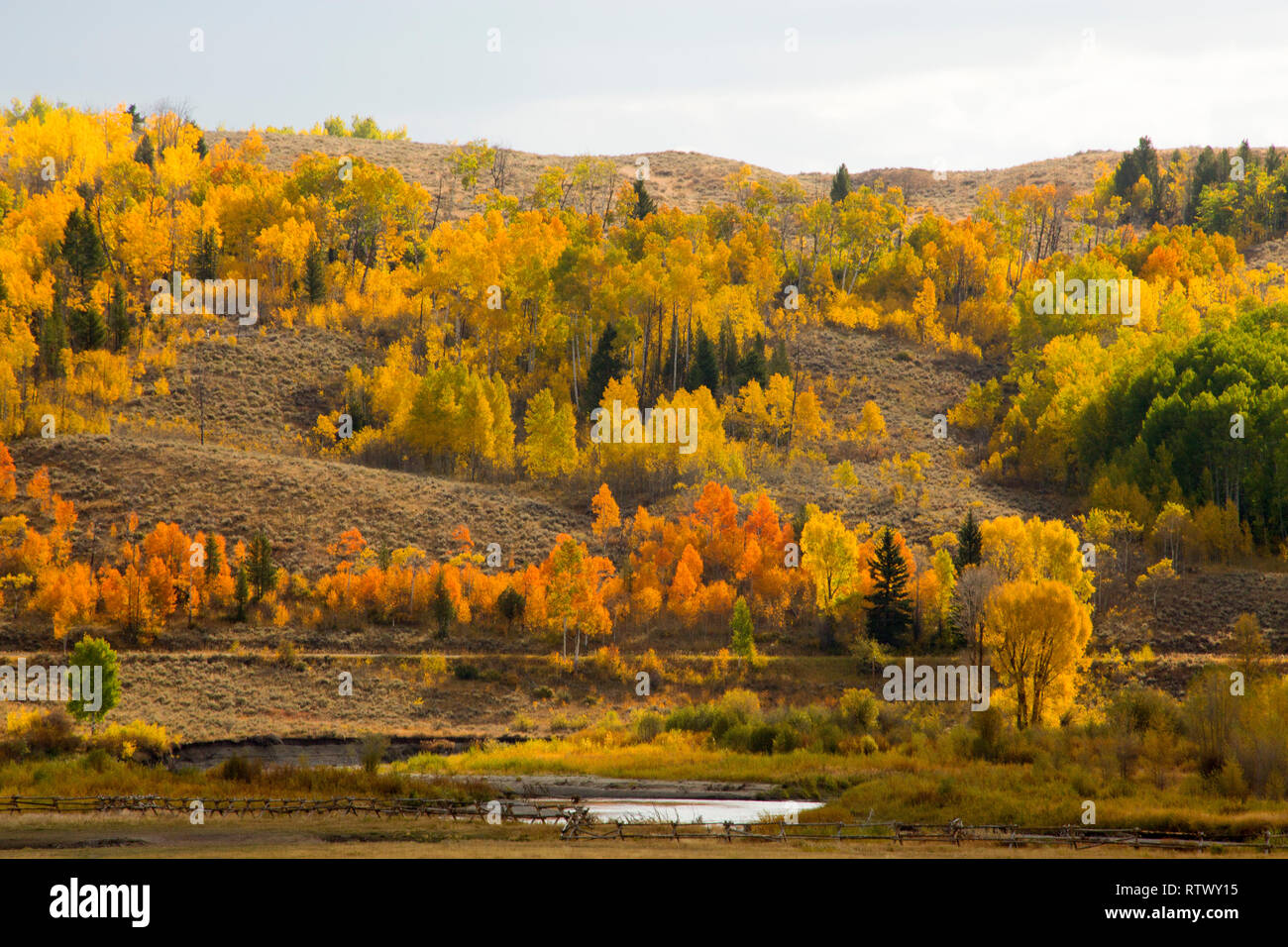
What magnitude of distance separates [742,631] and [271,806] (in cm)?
3756

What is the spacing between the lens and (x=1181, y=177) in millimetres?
165125

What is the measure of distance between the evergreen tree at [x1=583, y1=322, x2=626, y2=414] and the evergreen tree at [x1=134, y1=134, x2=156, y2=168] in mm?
58764

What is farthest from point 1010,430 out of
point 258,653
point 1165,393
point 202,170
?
point 202,170

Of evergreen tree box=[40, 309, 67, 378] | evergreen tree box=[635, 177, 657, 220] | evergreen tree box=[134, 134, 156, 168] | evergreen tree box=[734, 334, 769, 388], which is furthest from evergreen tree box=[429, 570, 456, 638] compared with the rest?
evergreen tree box=[134, 134, 156, 168]

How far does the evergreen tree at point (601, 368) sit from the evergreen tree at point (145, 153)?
58764mm

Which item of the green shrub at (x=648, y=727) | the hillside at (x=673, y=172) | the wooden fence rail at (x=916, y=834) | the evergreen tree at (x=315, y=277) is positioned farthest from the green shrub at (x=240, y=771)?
the hillside at (x=673, y=172)

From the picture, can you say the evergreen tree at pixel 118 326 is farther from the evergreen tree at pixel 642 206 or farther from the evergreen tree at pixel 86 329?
the evergreen tree at pixel 642 206

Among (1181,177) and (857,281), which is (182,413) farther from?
(1181,177)

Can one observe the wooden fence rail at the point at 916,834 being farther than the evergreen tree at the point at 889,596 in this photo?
No

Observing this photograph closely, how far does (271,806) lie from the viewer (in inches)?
1468

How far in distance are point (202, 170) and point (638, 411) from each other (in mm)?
62219

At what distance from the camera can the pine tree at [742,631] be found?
2771 inches

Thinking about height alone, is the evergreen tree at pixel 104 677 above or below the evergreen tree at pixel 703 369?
below

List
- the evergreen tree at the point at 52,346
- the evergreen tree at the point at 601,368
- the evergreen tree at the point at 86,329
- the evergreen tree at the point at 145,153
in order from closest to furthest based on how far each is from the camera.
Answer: the evergreen tree at the point at 52,346
the evergreen tree at the point at 86,329
the evergreen tree at the point at 601,368
the evergreen tree at the point at 145,153
